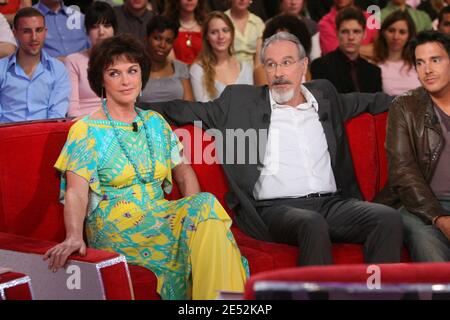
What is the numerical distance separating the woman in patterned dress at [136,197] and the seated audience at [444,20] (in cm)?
300

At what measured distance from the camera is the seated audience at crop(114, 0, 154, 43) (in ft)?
17.2

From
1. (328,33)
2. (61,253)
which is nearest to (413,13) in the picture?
(328,33)

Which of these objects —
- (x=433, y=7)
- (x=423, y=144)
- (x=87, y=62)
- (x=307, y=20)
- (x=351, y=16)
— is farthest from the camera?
(x=433, y=7)

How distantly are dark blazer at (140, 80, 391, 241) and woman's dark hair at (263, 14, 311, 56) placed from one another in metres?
1.18

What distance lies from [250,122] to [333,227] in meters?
0.53

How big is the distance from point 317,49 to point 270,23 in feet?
2.98

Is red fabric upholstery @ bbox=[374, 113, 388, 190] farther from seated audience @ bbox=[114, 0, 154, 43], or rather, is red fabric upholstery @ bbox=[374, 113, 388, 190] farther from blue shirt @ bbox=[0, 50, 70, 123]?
seated audience @ bbox=[114, 0, 154, 43]

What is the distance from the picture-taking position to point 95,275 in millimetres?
2691

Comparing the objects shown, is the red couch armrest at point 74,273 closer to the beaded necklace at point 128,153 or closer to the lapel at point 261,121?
the beaded necklace at point 128,153

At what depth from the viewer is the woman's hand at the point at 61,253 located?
2754mm

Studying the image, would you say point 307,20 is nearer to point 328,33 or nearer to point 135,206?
point 328,33

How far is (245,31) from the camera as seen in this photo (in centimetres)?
545

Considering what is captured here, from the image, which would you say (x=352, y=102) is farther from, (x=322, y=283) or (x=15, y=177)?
(x=322, y=283)

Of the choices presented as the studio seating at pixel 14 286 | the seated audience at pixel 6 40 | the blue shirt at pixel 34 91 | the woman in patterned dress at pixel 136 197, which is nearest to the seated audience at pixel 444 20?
the blue shirt at pixel 34 91
